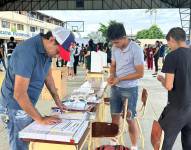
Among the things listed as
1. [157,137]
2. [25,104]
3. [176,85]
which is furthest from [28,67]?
[176,85]

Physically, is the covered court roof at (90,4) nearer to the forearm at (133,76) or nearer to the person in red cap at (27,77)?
the forearm at (133,76)

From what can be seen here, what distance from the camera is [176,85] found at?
3668 millimetres

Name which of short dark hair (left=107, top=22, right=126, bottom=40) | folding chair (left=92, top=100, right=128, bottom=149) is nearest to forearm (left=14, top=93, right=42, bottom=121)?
folding chair (left=92, top=100, right=128, bottom=149)

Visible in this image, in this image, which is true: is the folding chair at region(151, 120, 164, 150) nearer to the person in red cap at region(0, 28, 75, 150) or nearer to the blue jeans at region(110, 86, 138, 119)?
the person in red cap at region(0, 28, 75, 150)

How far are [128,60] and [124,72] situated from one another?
17cm

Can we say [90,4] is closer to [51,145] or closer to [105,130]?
[105,130]

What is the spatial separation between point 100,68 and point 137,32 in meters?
104

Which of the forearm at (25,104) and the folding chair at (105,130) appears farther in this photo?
the folding chair at (105,130)

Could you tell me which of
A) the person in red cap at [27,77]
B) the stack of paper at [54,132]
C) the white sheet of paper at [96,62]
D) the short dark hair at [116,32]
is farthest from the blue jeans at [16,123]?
the white sheet of paper at [96,62]

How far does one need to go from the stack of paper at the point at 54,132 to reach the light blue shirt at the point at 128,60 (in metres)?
1.96

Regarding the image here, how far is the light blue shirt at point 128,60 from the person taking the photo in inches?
183

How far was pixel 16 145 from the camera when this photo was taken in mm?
3094

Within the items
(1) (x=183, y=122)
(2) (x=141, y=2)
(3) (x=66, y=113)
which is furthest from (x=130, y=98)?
(2) (x=141, y=2)

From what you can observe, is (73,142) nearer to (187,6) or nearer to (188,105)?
(188,105)
